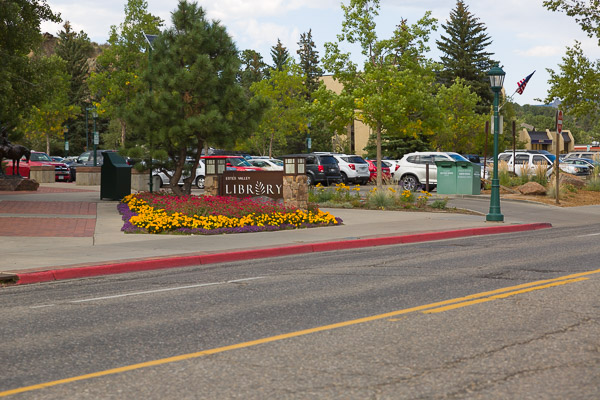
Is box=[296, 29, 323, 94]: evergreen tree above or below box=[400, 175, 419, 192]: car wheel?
above

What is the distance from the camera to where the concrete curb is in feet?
36.3

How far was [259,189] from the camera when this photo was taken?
824 inches

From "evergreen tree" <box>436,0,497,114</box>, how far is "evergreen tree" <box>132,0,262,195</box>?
60.4m

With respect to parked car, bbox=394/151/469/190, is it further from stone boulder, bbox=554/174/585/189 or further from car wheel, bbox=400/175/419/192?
stone boulder, bbox=554/174/585/189

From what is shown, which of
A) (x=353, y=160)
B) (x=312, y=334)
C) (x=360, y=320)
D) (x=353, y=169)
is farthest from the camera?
(x=353, y=160)

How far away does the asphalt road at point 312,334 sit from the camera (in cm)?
516

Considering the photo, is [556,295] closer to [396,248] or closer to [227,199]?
[396,248]

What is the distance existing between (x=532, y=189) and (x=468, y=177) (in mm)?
2643

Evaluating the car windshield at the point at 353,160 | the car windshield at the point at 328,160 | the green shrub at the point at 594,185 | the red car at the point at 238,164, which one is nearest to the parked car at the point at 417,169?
the green shrub at the point at 594,185

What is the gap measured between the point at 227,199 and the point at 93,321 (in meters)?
12.5

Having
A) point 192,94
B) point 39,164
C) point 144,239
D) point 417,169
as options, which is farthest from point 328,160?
point 144,239

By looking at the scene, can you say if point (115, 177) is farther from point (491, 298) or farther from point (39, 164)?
point (491, 298)

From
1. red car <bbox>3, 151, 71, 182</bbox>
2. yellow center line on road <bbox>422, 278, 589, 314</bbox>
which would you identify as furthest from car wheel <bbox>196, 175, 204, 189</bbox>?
yellow center line on road <bbox>422, 278, 589, 314</bbox>

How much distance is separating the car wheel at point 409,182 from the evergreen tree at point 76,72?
5992 cm
